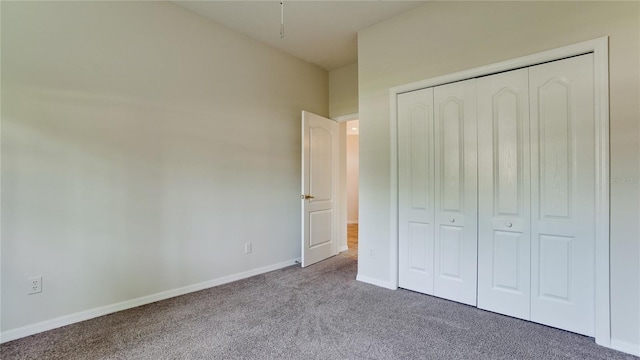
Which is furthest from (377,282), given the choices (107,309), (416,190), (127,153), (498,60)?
(127,153)

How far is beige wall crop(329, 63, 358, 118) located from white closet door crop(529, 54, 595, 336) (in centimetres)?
236

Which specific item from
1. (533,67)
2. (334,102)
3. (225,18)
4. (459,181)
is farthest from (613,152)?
(225,18)

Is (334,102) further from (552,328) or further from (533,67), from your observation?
(552,328)

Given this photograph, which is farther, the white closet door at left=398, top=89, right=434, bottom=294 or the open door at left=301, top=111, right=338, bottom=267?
the open door at left=301, top=111, right=338, bottom=267

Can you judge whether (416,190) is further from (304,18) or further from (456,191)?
(304,18)

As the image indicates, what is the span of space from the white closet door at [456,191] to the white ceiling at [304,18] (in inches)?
42.9

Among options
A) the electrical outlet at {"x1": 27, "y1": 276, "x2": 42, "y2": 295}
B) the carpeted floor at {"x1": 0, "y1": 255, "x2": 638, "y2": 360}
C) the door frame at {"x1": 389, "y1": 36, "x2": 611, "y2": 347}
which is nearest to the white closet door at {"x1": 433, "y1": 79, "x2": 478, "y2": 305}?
the carpeted floor at {"x1": 0, "y1": 255, "x2": 638, "y2": 360}

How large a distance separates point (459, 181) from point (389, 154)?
0.75m

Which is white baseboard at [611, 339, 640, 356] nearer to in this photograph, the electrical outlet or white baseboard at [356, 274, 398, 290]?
white baseboard at [356, 274, 398, 290]

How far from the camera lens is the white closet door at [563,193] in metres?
2.04

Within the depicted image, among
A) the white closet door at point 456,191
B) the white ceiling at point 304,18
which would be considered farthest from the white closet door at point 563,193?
the white ceiling at point 304,18

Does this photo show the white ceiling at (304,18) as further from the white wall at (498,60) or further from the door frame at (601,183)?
the door frame at (601,183)

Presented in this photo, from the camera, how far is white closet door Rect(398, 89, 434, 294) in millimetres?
2814

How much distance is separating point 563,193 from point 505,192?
37 centimetres
